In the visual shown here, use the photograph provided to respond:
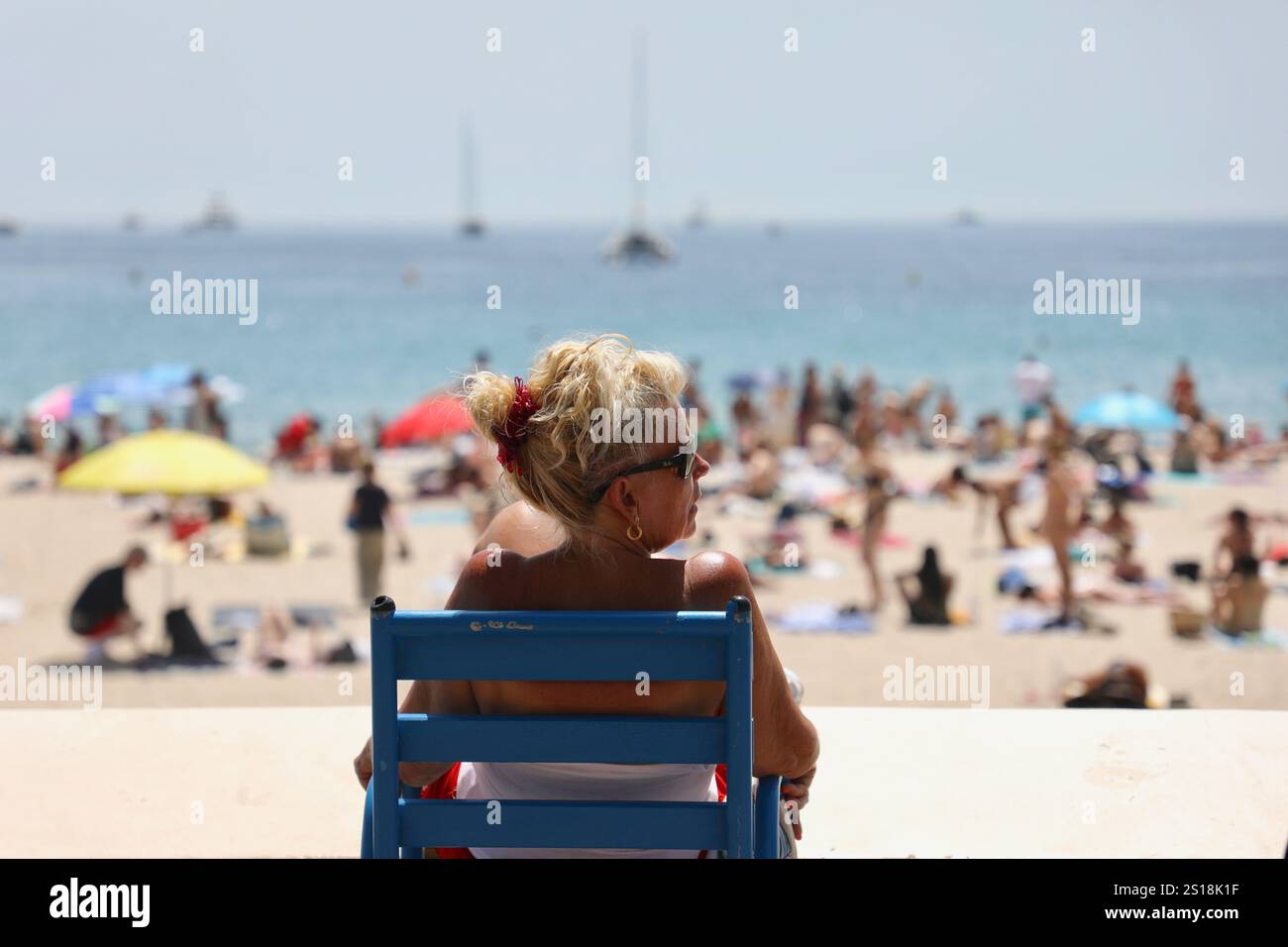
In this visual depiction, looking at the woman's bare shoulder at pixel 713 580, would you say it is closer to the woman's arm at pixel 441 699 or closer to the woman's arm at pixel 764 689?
the woman's arm at pixel 764 689

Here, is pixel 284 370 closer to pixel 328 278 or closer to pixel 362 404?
pixel 362 404

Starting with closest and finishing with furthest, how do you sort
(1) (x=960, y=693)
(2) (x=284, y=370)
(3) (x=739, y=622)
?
(3) (x=739, y=622)
(1) (x=960, y=693)
(2) (x=284, y=370)

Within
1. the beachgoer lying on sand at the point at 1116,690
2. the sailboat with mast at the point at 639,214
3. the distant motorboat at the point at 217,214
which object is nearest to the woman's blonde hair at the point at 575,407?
the beachgoer lying on sand at the point at 1116,690

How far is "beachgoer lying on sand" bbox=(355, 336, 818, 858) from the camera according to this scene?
1837 mm

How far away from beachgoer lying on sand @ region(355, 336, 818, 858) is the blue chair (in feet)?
0.22

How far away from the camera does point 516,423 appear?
1878mm

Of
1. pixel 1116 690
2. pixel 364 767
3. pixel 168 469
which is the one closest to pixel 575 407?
pixel 364 767

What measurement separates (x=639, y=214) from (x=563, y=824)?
99.2m

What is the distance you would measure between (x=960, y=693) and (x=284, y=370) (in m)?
35.9

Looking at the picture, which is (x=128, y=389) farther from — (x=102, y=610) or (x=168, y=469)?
(x=102, y=610)

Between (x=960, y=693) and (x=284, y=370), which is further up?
(x=284, y=370)

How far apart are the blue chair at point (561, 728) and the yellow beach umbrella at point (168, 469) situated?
8.71m
